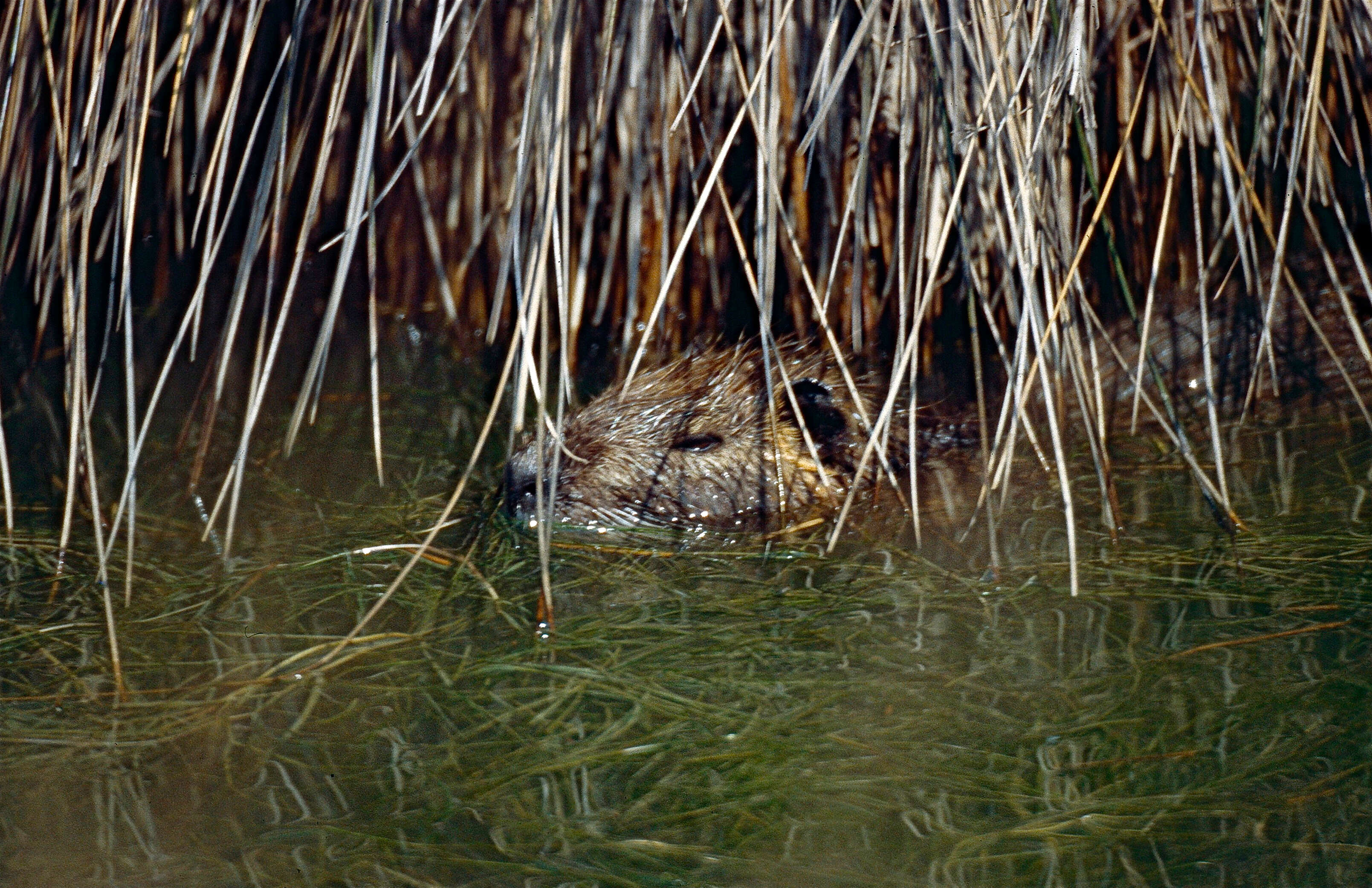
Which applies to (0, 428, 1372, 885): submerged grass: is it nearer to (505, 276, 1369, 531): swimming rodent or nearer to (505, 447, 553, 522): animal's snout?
(505, 447, 553, 522): animal's snout

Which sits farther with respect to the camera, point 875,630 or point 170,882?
point 875,630

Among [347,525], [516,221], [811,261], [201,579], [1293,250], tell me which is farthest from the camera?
[1293,250]

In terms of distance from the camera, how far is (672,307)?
3887mm

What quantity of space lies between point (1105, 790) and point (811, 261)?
198 cm

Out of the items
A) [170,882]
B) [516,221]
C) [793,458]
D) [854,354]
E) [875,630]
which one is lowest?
[170,882]

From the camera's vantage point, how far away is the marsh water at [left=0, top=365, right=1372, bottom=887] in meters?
1.88

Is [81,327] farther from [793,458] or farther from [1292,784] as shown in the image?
[1292,784]

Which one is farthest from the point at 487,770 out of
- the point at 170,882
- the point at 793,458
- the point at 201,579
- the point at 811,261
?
the point at 811,261

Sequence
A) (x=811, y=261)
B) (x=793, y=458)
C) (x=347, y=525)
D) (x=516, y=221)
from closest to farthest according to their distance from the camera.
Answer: (x=516, y=221) → (x=347, y=525) → (x=793, y=458) → (x=811, y=261)

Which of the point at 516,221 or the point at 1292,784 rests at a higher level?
the point at 516,221

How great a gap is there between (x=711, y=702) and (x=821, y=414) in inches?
48.0

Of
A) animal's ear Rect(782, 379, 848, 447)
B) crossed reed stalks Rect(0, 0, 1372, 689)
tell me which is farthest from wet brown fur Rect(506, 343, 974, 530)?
crossed reed stalks Rect(0, 0, 1372, 689)

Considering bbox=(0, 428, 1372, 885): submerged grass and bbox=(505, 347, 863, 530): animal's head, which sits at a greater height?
bbox=(505, 347, 863, 530): animal's head

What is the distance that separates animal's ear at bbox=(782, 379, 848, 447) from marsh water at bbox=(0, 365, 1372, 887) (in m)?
0.42
